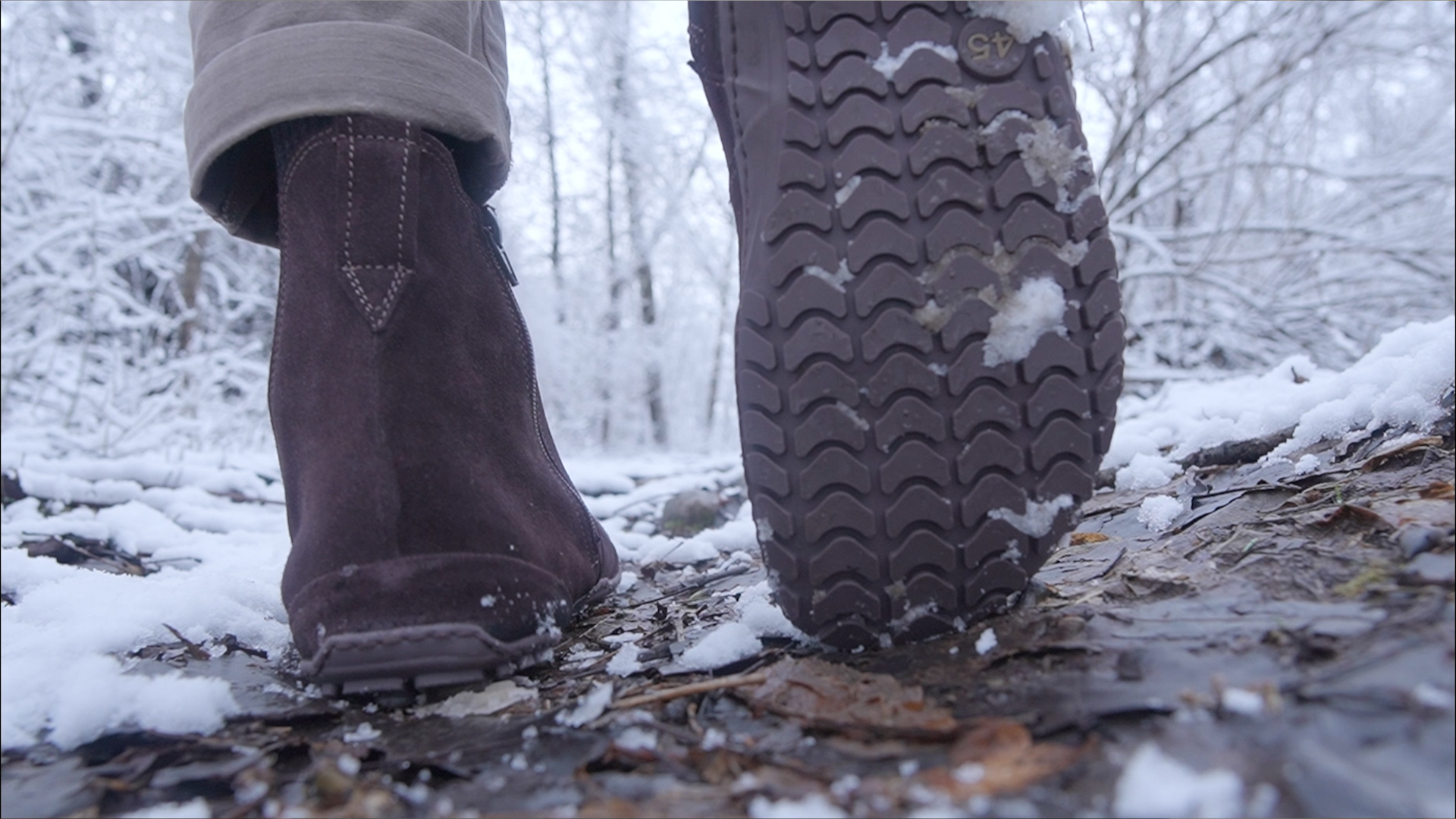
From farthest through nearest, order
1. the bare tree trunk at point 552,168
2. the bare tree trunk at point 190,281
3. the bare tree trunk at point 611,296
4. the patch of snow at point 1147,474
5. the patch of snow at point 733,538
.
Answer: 1. the bare tree trunk at point 611,296
2. the bare tree trunk at point 552,168
3. the bare tree trunk at point 190,281
4. the patch of snow at point 733,538
5. the patch of snow at point 1147,474

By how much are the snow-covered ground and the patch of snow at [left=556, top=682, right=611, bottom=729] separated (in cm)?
10

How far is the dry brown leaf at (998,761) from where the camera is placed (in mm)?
489

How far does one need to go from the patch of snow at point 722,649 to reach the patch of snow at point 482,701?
0.13 m

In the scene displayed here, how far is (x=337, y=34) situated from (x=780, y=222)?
1.48 ft

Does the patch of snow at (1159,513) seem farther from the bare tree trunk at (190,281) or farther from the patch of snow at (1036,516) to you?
the bare tree trunk at (190,281)

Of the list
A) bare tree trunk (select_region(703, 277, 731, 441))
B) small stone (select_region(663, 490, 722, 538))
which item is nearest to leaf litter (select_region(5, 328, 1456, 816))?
small stone (select_region(663, 490, 722, 538))

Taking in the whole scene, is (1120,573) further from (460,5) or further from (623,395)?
(623,395)

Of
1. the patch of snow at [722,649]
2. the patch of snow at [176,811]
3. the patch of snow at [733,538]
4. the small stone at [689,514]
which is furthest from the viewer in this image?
the small stone at [689,514]

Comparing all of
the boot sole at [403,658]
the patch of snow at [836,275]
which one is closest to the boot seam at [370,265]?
the boot sole at [403,658]

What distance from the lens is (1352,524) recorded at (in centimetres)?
72

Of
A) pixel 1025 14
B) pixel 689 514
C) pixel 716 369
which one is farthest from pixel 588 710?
pixel 716 369

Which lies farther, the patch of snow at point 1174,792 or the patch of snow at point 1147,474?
the patch of snow at point 1147,474

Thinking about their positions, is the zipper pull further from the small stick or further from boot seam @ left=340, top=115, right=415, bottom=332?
the small stick

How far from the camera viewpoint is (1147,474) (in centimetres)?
138
